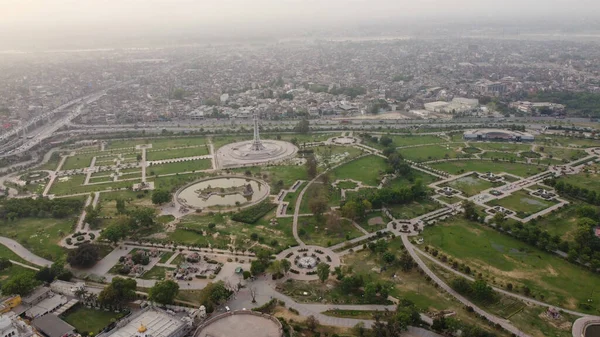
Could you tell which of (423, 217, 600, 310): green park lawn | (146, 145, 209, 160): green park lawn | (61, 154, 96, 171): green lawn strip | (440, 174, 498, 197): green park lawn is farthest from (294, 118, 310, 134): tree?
(423, 217, 600, 310): green park lawn

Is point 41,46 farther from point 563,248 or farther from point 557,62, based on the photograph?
point 557,62

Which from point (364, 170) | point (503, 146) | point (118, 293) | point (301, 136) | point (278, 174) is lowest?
point (118, 293)

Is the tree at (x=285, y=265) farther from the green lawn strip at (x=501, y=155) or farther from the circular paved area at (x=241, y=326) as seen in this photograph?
the green lawn strip at (x=501, y=155)

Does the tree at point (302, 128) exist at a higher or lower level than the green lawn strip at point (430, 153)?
higher

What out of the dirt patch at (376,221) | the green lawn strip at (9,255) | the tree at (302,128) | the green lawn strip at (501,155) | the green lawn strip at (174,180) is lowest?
the green lawn strip at (9,255)

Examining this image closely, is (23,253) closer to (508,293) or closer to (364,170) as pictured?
(364,170)

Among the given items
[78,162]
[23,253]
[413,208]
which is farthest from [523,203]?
[78,162]

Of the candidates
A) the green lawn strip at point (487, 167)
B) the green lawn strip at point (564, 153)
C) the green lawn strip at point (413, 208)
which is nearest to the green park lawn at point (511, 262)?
the green lawn strip at point (413, 208)
